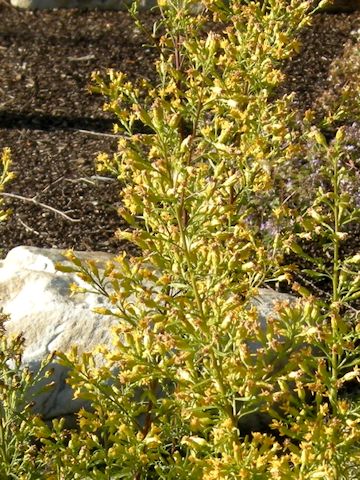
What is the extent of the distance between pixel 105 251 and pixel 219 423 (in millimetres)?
3150

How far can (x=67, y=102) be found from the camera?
7.71 meters

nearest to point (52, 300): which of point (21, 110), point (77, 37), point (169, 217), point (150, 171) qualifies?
point (169, 217)

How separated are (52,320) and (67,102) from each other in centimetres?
347

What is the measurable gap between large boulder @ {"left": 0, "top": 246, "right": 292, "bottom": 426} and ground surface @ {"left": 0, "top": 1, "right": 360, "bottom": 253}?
1.81ft

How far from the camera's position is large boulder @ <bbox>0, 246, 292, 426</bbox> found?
169 inches

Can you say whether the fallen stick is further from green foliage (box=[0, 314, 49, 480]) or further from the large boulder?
green foliage (box=[0, 314, 49, 480])

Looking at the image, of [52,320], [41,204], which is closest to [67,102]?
[41,204]

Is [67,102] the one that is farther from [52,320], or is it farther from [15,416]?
[15,416]

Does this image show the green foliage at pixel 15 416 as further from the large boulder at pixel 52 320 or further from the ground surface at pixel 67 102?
the ground surface at pixel 67 102

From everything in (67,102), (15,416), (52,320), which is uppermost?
(15,416)

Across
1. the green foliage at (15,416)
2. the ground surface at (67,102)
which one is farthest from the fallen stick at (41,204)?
the green foliage at (15,416)

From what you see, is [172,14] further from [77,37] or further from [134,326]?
[77,37]

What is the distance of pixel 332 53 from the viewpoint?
26.7 feet

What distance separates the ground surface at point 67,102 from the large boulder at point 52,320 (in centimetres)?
55
